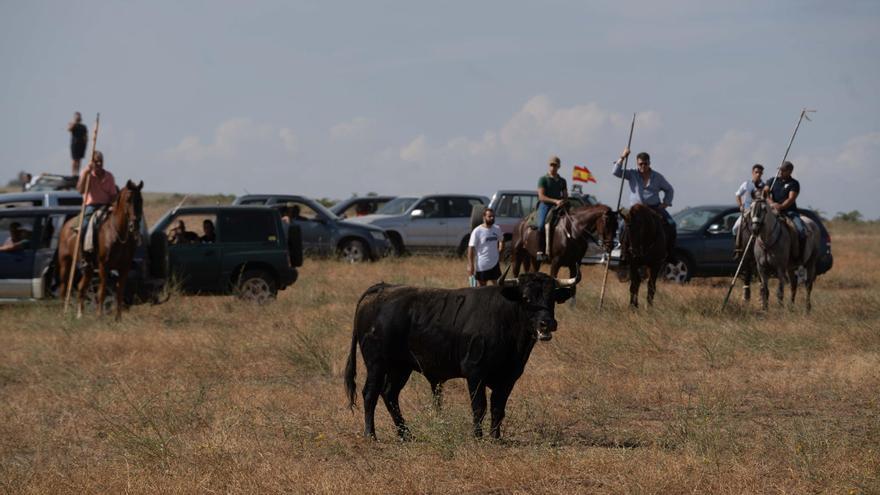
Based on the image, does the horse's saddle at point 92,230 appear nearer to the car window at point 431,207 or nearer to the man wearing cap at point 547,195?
the man wearing cap at point 547,195

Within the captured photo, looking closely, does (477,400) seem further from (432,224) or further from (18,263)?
(432,224)

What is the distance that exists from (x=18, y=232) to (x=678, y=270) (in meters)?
12.4

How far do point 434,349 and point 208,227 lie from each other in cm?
1170

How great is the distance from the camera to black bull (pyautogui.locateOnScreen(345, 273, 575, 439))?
32.3ft

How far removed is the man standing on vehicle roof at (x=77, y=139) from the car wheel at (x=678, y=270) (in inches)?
606

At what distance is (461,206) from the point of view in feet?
102

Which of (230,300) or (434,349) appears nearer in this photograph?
(434,349)

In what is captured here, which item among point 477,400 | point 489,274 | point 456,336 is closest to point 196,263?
point 489,274

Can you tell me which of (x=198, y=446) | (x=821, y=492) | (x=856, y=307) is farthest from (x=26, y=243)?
(x=821, y=492)

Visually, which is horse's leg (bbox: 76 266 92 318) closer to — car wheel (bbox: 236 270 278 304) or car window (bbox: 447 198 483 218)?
car wheel (bbox: 236 270 278 304)

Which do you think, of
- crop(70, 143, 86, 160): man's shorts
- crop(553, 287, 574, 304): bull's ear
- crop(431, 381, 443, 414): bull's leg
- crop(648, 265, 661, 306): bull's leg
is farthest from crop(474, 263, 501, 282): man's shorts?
crop(70, 143, 86, 160): man's shorts

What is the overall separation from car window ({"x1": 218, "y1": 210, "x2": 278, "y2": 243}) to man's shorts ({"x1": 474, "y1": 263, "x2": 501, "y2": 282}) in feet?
14.7

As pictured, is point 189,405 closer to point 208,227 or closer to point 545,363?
point 545,363

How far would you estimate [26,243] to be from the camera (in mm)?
19797
